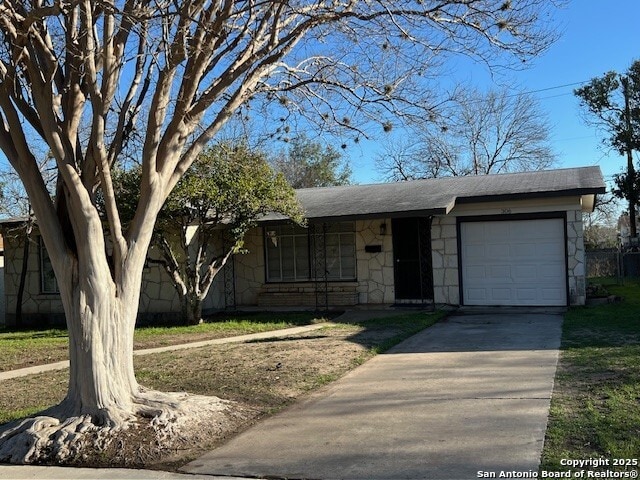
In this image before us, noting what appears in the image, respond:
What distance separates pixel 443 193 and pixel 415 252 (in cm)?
172

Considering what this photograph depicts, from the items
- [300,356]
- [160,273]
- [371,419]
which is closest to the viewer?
[371,419]

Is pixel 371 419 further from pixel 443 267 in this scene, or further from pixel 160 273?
pixel 160 273

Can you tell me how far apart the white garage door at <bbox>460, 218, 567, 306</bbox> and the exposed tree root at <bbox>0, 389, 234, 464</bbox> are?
33.7ft

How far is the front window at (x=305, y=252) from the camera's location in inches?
682

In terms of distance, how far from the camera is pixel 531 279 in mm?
14945

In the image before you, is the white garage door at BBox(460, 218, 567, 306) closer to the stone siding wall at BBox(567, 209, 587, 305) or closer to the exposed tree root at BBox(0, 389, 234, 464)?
the stone siding wall at BBox(567, 209, 587, 305)

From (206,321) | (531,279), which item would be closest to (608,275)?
(531,279)

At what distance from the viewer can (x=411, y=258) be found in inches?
648

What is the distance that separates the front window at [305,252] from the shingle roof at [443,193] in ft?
2.75

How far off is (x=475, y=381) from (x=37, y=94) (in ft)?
18.8

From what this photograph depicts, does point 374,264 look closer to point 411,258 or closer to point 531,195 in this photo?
point 411,258

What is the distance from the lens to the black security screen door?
636 inches

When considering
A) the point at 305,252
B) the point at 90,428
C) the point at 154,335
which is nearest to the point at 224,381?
the point at 90,428

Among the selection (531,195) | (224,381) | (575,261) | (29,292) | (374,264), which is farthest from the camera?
(29,292)
